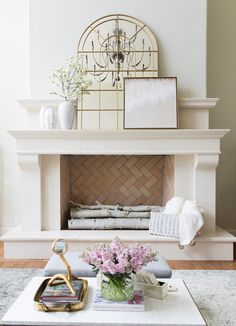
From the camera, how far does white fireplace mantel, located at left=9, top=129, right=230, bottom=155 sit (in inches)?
156

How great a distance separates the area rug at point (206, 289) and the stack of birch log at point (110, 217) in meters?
0.83

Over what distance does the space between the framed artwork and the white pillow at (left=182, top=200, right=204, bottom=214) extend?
77 centimetres

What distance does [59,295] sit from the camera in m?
2.08

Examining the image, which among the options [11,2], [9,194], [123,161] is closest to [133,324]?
[123,161]

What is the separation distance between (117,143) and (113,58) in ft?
3.22

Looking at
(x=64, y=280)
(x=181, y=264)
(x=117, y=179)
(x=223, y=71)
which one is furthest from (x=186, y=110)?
(x=64, y=280)

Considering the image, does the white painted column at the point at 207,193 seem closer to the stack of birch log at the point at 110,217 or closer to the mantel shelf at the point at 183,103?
the stack of birch log at the point at 110,217

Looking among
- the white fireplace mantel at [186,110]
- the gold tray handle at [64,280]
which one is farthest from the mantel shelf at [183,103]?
the gold tray handle at [64,280]

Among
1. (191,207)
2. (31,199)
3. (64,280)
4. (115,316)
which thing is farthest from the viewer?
(31,199)

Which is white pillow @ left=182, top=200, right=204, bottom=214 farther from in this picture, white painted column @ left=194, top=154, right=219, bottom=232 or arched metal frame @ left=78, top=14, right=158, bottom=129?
arched metal frame @ left=78, top=14, right=158, bottom=129

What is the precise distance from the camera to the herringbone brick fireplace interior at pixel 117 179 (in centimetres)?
474

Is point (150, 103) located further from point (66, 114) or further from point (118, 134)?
point (66, 114)

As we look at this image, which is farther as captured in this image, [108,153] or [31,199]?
[31,199]

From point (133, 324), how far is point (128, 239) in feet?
6.55
